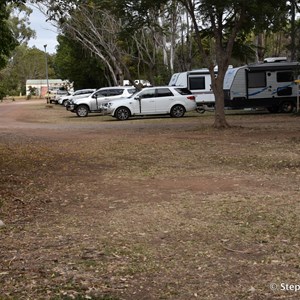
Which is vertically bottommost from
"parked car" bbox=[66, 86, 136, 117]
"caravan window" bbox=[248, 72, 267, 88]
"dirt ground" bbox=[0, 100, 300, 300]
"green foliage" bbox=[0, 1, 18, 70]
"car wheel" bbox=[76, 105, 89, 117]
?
"dirt ground" bbox=[0, 100, 300, 300]

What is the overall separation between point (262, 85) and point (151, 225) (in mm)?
21907

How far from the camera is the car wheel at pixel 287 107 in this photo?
27.5 metres

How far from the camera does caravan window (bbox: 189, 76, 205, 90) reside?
2975 cm

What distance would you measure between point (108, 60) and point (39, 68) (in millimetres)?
80644

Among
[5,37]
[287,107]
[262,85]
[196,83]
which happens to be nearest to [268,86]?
[262,85]

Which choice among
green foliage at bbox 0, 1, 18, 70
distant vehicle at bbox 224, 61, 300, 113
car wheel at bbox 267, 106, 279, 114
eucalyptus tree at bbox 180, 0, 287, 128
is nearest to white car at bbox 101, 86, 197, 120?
distant vehicle at bbox 224, 61, 300, 113

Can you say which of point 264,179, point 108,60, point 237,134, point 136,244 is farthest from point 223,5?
point 108,60

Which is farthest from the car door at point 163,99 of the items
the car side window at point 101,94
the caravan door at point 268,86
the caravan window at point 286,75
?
the caravan window at point 286,75

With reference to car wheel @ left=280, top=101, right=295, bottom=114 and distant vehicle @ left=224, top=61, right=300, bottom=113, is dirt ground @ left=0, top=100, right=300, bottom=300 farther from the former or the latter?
car wheel @ left=280, top=101, right=295, bottom=114

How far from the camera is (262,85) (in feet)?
88.1

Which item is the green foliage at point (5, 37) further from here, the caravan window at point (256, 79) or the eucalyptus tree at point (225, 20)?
the caravan window at point (256, 79)

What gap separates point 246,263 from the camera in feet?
15.9

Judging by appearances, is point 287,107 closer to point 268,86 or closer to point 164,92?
point 268,86

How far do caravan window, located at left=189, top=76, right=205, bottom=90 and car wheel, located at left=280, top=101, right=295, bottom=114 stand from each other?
4.86 m
